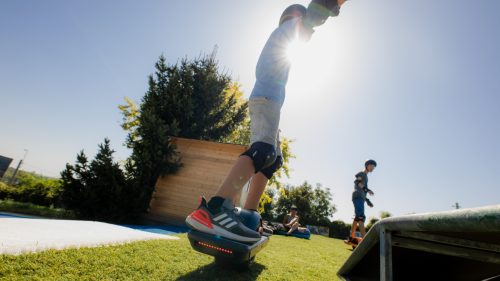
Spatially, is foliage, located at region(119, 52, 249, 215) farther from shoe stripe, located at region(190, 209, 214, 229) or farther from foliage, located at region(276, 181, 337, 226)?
foliage, located at region(276, 181, 337, 226)

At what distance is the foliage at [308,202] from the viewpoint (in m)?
43.0

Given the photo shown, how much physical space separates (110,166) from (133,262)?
6.72m

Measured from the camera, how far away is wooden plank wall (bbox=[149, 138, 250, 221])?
798 cm

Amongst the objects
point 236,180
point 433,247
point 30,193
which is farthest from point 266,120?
point 30,193

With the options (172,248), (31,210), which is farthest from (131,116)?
(172,248)

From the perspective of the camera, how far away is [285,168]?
1422 centimetres

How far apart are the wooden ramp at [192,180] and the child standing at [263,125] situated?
6186mm

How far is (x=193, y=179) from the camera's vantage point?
27.2 ft

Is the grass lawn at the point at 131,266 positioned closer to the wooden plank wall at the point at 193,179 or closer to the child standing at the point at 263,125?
the child standing at the point at 263,125

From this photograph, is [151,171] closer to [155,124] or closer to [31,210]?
[155,124]

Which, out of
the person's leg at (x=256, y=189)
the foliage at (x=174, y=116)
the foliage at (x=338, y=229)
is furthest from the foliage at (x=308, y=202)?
the person's leg at (x=256, y=189)

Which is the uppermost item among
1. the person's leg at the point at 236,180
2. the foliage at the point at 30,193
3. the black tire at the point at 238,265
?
Result: the person's leg at the point at 236,180

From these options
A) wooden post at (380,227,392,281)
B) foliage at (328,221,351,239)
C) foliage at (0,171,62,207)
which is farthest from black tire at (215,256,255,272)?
foliage at (328,221,351,239)

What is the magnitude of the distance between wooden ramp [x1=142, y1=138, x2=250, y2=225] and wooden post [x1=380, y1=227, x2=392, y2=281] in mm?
7282
